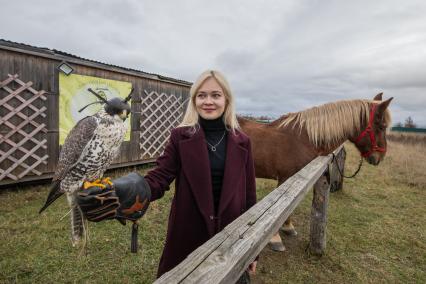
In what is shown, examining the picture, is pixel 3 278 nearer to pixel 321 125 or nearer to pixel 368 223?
pixel 321 125

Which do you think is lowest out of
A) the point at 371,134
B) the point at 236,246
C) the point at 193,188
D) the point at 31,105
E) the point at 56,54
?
the point at 236,246

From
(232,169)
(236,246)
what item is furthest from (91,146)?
(236,246)

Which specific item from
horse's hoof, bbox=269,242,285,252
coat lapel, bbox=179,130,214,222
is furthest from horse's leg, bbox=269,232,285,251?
coat lapel, bbox=179,130,214,222

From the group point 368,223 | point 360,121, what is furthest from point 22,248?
point 368,223

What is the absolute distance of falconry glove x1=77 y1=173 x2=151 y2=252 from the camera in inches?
39.5

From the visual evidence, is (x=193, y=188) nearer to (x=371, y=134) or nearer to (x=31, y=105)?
(x=371, y=134)

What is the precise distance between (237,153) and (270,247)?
2378 mm

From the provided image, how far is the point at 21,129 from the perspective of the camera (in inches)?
184

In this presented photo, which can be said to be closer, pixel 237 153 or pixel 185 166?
pixel 185 166

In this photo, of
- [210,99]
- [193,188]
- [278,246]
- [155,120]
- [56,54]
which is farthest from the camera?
[155,120]

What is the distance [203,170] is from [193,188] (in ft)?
0.41

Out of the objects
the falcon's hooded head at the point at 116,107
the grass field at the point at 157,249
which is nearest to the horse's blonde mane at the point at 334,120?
the grass field at the point at 157,249

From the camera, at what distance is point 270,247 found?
335 centimetres

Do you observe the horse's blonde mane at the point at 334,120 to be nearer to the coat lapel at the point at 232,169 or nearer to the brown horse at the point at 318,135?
the brown horse at the point at 318,135
